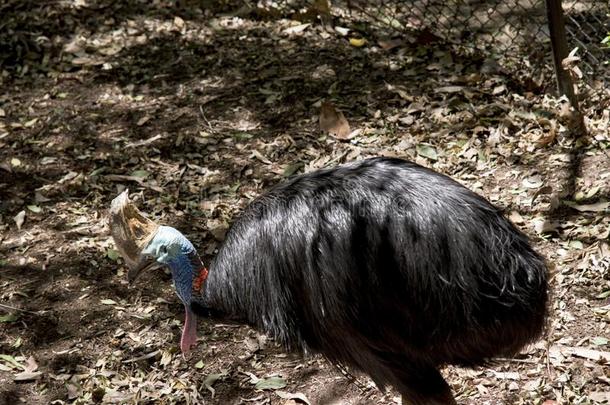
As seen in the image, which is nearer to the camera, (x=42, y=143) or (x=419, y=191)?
(x=419, y=191)

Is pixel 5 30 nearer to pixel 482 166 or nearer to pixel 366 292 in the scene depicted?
pixel 482 166

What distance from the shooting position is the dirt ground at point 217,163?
4.05m

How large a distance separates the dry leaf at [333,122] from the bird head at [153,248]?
1.93m

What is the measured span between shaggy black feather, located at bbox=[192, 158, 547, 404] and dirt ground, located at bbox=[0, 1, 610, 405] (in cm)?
54

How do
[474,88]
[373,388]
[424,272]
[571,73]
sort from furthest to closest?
[474,88]
[571,73]
[373,388]
[424,272]

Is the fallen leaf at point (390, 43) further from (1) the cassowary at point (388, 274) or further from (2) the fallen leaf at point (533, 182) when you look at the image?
(1) the cassowary at point (388, 274)

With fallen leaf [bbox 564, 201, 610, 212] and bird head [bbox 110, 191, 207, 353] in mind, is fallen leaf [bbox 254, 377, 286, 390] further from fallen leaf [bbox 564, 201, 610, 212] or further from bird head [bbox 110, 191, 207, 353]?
fallen leaf [bbox 564, 201, 610, 212]

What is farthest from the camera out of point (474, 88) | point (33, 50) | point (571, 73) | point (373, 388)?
point (33, 50)

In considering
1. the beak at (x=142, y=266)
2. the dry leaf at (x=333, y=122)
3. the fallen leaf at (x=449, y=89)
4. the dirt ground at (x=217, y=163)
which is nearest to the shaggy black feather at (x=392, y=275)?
the beak at (x=142, y=266)

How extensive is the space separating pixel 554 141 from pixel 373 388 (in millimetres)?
1814

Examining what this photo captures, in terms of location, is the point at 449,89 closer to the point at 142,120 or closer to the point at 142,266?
the point at 142,120

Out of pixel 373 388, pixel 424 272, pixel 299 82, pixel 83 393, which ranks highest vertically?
pixel 424 272

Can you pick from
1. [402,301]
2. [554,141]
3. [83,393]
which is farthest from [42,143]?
[402,301]

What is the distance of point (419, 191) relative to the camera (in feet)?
10.1
